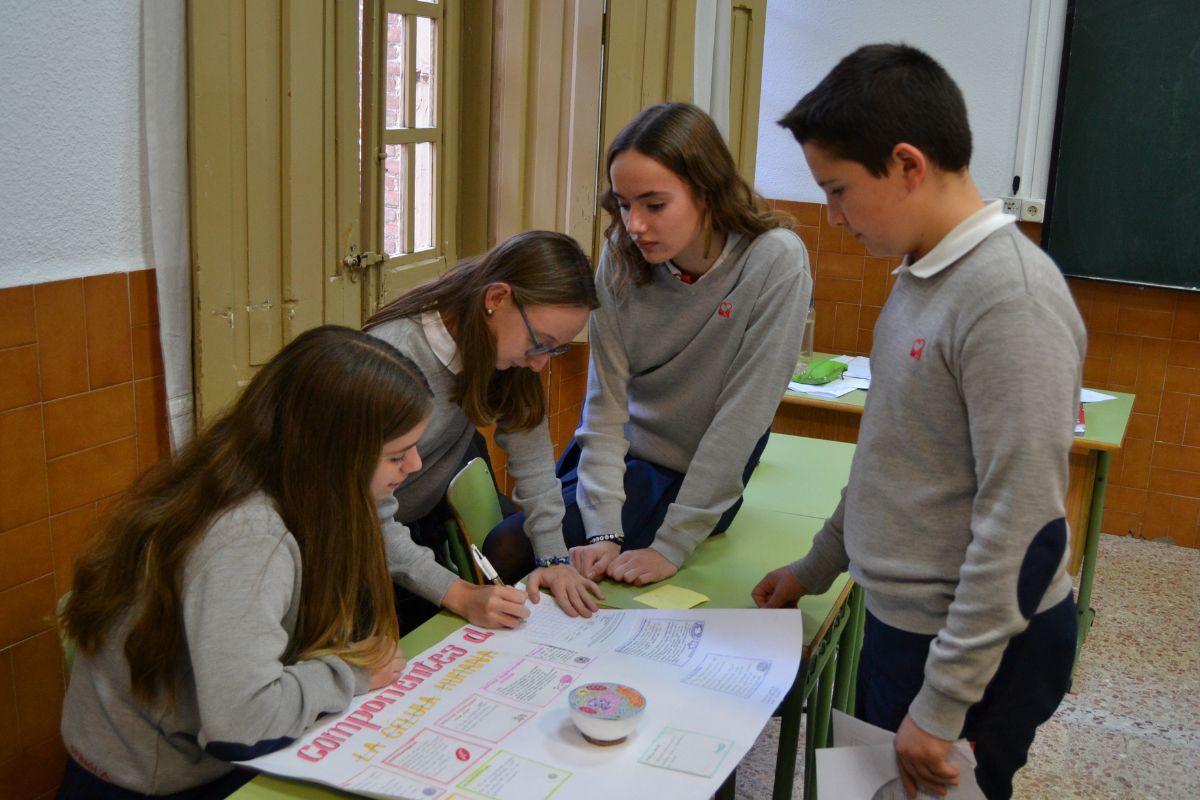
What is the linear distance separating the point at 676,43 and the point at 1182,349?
88.5 inches

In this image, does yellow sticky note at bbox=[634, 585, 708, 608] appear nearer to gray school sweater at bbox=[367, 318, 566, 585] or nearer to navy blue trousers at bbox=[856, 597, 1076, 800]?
gray school sweater at bbox=[367, 318, 566, 585]

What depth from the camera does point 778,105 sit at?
4699mm

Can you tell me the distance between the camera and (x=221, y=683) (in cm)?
118

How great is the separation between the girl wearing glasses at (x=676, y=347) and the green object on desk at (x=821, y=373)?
5.03 ft

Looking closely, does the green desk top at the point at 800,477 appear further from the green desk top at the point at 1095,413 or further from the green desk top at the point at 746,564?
the green desk top at the point at 1095,413

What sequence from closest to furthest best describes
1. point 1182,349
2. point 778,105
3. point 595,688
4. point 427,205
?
point 595,688
point 427,205
point 1182,349
point 778,105

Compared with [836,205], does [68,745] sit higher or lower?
lower

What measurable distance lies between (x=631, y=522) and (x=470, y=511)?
293mm

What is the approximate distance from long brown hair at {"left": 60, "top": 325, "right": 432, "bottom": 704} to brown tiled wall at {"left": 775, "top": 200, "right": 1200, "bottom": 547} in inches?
138

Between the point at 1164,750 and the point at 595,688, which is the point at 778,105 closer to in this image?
the point at 1164,750

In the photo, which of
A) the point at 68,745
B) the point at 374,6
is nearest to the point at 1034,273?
the point at 68,745

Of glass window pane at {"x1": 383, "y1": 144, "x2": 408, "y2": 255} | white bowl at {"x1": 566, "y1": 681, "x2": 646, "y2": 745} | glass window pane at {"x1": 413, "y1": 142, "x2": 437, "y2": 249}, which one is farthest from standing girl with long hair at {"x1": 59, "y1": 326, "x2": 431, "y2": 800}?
glass window pane at {"x1": 413, "y1": 142, "x2": 437, "y2": 249}

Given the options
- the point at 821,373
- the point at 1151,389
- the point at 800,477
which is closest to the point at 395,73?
the point at 800,477

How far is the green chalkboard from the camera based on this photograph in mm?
3920
